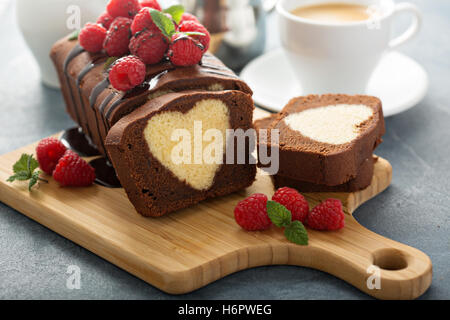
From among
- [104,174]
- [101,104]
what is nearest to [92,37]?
[101,104]

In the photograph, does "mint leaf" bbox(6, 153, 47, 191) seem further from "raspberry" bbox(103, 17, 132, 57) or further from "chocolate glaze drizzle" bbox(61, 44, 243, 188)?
"raspberry" bbox(103, 17, 132, 57)

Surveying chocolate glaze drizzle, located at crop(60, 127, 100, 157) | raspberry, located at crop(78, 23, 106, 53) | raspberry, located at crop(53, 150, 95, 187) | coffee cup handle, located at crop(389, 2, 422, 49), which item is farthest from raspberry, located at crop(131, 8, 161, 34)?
coffee cup handle, located at crop(389, 2, 422, 49)

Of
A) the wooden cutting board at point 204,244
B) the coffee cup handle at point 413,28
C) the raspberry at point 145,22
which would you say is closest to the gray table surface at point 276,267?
the wooden cutting board at point 204,244

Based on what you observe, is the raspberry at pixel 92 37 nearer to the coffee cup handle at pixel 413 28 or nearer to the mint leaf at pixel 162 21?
the mint leaf at pixel 162 21

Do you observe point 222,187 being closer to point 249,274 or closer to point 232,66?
point 249,274

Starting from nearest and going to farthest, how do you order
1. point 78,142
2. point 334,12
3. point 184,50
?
1. point 184,50
2. point 78,142
3. point 334,12

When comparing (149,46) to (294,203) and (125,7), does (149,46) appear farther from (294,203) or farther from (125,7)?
(294,203)
